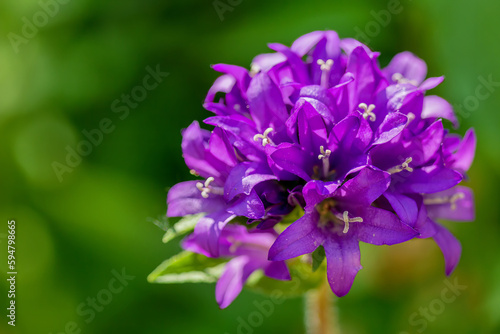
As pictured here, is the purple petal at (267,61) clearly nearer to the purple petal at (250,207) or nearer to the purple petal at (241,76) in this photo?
the purple petal at (241,76)

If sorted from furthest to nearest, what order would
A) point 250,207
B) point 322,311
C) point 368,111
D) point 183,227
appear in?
point 322,311 < point 183,227 < point 368,111 < point 250,207

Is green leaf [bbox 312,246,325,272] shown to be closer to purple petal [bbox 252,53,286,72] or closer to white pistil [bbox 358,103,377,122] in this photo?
white pistil [bbox 358,103,377,122]

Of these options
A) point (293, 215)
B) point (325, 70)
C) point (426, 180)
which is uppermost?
point (325, 70)

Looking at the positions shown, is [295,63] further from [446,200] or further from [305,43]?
[446,200]

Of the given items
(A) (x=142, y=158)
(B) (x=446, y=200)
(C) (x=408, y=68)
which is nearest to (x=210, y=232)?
(B) (x=446, y=200)

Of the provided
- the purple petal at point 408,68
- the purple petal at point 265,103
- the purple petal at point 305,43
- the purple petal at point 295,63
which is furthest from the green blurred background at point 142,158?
the purple petal at point 265,103

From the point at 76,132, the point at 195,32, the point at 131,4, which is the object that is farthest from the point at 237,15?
the point at 76,132

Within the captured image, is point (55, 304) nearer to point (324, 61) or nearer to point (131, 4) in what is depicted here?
point (131, 4)
